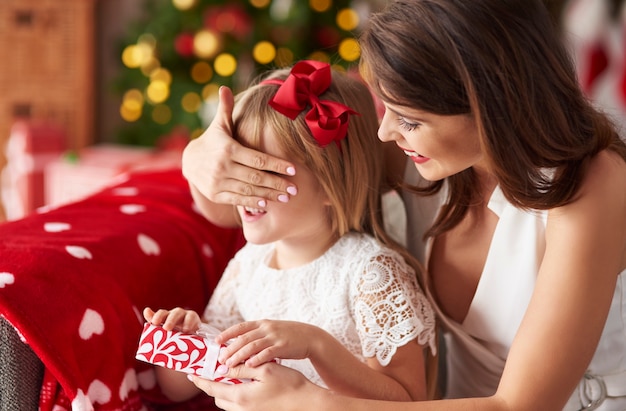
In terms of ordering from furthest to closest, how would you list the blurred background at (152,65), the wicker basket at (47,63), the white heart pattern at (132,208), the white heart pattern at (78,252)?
the wicker basket at (47,63) < the blurred background at (152,65) < the white heart pattern at (132,208) < the white heart pattern at (78,252)

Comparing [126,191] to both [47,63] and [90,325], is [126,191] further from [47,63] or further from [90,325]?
[47,63]

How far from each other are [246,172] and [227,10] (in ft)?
7.18

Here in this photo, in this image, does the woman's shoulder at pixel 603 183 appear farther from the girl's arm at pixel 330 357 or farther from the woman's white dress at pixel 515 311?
the girl's arm at pixel 330 357

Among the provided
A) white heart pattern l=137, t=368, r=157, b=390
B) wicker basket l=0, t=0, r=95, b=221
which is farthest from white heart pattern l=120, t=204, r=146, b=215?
wicker basket l=0, t=0, r=95, b=221

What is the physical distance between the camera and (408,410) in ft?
3.42

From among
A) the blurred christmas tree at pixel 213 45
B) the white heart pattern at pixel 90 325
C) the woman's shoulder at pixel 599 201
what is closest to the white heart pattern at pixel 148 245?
→ the white heart pattern at pixel 90 325

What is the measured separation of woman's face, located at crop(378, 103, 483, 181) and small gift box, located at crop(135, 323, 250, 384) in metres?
0.38

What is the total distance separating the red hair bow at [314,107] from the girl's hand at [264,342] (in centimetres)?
29

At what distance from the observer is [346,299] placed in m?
1.24

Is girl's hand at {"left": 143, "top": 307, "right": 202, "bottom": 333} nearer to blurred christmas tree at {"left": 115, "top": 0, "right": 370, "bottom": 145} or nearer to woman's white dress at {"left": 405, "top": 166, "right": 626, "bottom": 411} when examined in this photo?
woman's white dress at {"left": 405, "top": 166, "right": 626, "bottom": 411}

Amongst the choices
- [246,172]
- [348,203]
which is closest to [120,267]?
[246,172]

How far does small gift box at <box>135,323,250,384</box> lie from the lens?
106 cm

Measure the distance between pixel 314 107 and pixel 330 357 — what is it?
37 centimetres

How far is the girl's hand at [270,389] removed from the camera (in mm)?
1032
